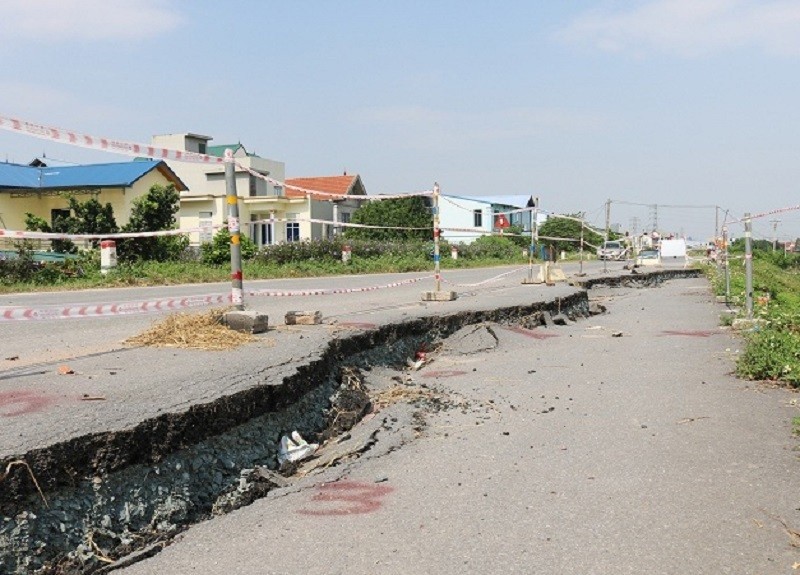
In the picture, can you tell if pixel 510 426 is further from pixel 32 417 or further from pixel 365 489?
pixel 32 417

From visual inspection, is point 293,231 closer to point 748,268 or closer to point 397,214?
point 397,214

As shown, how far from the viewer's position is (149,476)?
4328 mm

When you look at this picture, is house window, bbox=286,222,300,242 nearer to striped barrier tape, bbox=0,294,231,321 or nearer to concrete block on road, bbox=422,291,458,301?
concrete block on road, bbox=422,291,458,301

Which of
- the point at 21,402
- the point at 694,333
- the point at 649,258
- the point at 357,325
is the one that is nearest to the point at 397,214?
the point at 649,258

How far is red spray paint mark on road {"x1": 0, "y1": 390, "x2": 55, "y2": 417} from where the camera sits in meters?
4.65

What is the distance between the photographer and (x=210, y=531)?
13.1 ft

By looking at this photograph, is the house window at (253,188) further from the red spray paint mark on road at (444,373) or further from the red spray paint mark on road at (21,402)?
the red spray paint mark on road at (21,402)

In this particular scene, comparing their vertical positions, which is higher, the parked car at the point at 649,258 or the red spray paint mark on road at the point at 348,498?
the parked car at the point at 649,258

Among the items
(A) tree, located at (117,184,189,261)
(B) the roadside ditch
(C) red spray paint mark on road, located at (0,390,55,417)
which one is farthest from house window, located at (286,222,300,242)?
(C) red spray paint mark on road, located at (0,390,55,417)

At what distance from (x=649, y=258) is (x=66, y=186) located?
2907 centimetres

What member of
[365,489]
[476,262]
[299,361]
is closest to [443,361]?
[299,361]

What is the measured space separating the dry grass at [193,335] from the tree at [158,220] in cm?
1881

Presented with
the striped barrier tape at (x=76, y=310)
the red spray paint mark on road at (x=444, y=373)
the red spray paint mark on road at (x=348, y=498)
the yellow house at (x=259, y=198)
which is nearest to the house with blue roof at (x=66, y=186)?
the yellow house at (x=259, y=198)

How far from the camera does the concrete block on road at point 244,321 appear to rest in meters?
8.25
